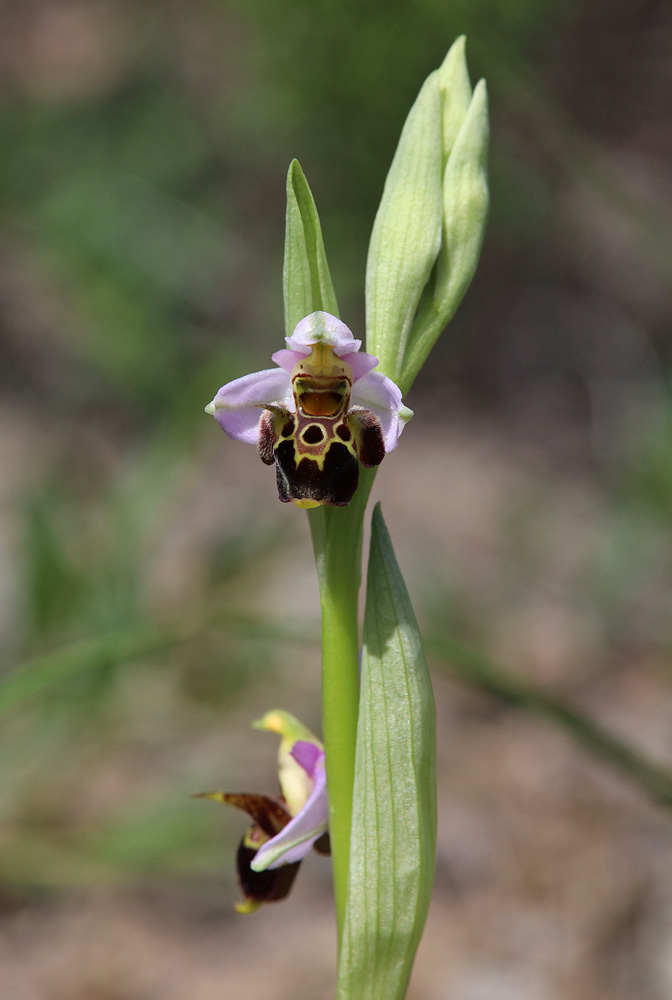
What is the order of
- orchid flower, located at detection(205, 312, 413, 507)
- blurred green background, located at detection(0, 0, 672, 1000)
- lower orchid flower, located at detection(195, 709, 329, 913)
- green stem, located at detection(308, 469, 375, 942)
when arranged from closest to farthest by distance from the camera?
orchid flower, located at detection(205, 312, 413, 507), green stem, located at detection(308, 469, 375, 942), lower orchid flower, located at detection(195, 709, 329, 913), blurred green background, located at detection(0, 0, 672, 1000)

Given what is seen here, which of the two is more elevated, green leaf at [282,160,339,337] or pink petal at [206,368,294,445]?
green leaf at [282,160,339,337]

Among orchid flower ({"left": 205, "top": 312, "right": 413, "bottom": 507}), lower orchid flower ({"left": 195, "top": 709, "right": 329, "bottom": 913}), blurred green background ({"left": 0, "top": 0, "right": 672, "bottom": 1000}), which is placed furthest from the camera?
blurred green background ({"left": 0, "top": 0, "right": 672, "bottom": 1000})

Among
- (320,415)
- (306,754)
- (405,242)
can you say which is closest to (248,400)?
(320,415)

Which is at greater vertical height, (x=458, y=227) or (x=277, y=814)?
(x=458, y=227)

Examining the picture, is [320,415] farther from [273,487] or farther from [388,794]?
[273,487]

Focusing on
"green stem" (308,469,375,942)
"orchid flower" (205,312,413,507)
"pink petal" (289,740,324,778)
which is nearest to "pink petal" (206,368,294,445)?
"orchid flower" (205,312,413,507)

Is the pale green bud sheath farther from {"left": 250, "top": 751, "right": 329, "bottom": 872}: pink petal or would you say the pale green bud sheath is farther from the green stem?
{"left": 250, "top": 751, "right": 329, "bottom": 872}: pink petal

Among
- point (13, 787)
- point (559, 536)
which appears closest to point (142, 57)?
point (559, 536)

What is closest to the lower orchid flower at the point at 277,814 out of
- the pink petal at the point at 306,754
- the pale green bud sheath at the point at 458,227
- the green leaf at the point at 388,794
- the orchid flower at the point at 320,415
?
the pink petal at the point at 306,754
